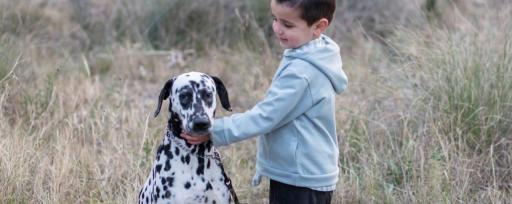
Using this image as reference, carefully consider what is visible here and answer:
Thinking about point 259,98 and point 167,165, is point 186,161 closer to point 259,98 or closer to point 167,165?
point 167,165

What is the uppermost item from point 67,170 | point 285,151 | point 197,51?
point 285,151

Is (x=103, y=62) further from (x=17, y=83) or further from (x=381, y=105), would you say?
(x=381, y=105)

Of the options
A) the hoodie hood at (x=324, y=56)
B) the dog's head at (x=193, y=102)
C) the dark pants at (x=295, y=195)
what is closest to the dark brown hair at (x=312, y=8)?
the hoodie hood at (x=324, y=56)

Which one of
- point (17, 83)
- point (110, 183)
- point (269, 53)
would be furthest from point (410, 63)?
point (17, 83)

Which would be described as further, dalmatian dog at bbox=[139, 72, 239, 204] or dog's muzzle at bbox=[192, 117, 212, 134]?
dalmatian dog at bbox=[139, 72, 239, 204]

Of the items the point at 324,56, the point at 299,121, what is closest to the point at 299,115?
the point at 299,121

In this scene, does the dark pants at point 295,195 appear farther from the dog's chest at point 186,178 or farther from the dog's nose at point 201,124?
the dog's nose at point 201,124

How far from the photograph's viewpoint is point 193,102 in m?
3.74

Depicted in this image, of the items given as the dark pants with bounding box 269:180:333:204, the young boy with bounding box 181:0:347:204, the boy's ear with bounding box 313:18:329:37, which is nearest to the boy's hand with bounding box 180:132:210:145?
the young boy with bounding box 181:0:347:204

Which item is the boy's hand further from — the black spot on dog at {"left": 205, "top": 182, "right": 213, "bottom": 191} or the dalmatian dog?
the black spot on dog at {"left": 205, "top": 182, "right": 213, "bottom": 191}

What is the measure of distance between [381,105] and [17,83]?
257cm

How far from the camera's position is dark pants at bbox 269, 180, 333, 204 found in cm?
392

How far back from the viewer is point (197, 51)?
27.9 ft

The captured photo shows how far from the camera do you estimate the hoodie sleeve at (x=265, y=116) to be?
3.70 meters
